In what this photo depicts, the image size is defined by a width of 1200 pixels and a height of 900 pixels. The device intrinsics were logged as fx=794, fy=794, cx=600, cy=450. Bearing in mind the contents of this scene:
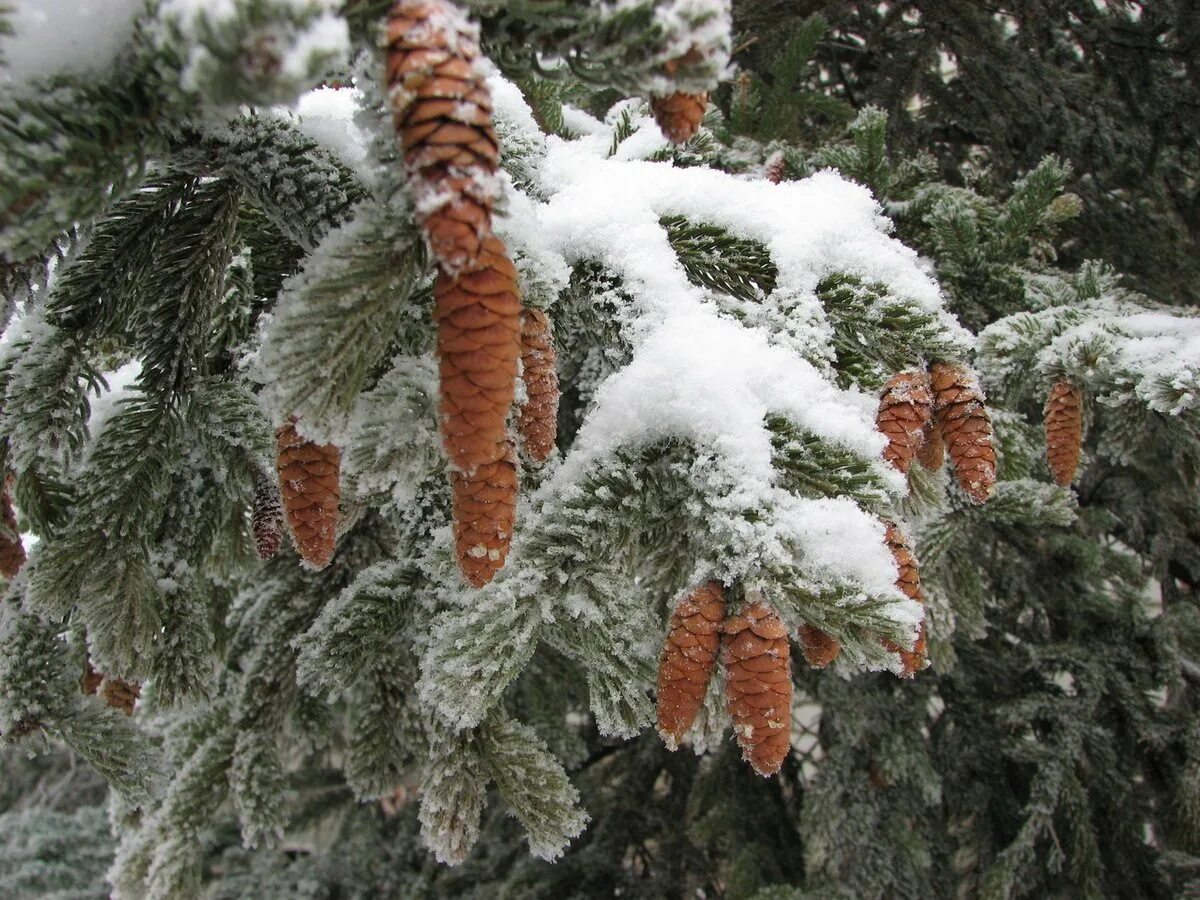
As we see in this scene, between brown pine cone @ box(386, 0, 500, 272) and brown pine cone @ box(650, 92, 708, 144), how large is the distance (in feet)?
0.58

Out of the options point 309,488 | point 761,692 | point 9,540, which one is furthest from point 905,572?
point 9,540

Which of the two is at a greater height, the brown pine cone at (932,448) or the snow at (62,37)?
the snow at (62,37)

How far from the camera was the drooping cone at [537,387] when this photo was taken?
0.90 meters

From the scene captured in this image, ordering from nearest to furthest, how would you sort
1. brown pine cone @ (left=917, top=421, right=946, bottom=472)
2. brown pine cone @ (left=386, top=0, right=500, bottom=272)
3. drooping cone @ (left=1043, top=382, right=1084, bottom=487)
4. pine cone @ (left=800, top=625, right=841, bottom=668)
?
brown pine cone @ (left=386, top=0, right=500, bottom=272), pine cone @ (left=800, top=625, right=841, bottom=668), brown pine cone @ (left=917, top=421, right=946, bottom=472), drooping cone @ (left=1043, top=382, right=1084, bottom=487)

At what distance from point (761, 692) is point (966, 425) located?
455 mm

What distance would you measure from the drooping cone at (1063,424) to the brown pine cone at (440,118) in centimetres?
120

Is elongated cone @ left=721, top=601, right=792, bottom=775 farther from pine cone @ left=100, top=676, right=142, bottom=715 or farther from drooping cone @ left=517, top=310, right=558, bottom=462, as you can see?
pine cone @ left=100, top=676, right=142, bottom=715

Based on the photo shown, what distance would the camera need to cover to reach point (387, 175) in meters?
0.70

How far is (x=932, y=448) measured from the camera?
106cm

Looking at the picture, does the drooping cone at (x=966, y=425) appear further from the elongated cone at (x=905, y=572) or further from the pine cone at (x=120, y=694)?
the pine cone at (x=120, y=694)

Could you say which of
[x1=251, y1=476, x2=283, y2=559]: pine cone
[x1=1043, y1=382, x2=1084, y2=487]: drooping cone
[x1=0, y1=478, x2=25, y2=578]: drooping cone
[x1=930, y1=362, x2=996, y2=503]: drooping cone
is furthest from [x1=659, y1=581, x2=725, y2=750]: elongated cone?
[x1=0, y1=478, x2=25, y2=578]: drooping cone

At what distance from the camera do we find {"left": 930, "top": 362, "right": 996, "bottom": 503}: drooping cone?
100cm

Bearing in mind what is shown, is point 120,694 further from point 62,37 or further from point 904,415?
point 904,415

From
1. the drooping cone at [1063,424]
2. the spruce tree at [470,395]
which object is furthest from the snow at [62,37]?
the drooping cone at [1063,424]
